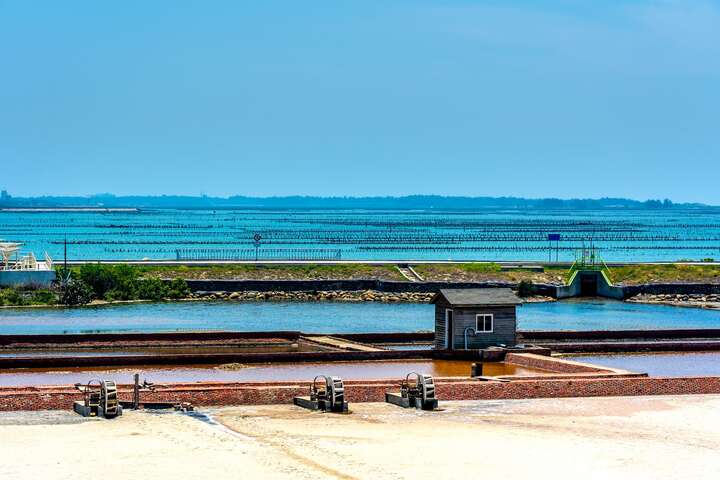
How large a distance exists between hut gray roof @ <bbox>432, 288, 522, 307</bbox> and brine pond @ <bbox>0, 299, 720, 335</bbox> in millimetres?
14249

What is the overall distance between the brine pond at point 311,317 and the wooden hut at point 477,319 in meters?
14.6

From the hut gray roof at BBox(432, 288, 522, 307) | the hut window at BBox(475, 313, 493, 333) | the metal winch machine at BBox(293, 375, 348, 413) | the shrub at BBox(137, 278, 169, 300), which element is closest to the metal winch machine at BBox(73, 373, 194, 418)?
the metal winch machine at BBox(293, 375, 348, 413)

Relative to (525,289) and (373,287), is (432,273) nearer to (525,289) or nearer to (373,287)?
(373,287)

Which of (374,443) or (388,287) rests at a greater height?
(388,287)

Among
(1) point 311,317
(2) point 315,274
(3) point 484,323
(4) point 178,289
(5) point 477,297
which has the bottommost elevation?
(1) point 311,317

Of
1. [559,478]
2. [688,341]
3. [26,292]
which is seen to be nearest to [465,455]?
[559,478]

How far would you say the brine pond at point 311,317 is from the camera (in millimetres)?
60750

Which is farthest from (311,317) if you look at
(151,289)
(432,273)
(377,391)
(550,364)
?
Result: (377,391)

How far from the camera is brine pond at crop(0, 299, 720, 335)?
6075 cm

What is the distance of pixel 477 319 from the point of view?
147 ft

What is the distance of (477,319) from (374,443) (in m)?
17.0

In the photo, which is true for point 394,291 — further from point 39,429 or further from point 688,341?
point 39,429

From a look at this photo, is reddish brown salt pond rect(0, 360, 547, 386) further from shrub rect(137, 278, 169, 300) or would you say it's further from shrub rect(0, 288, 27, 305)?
shrub rect(137, 278, 169, 300)

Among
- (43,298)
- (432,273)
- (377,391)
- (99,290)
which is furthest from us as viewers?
(432,273)
